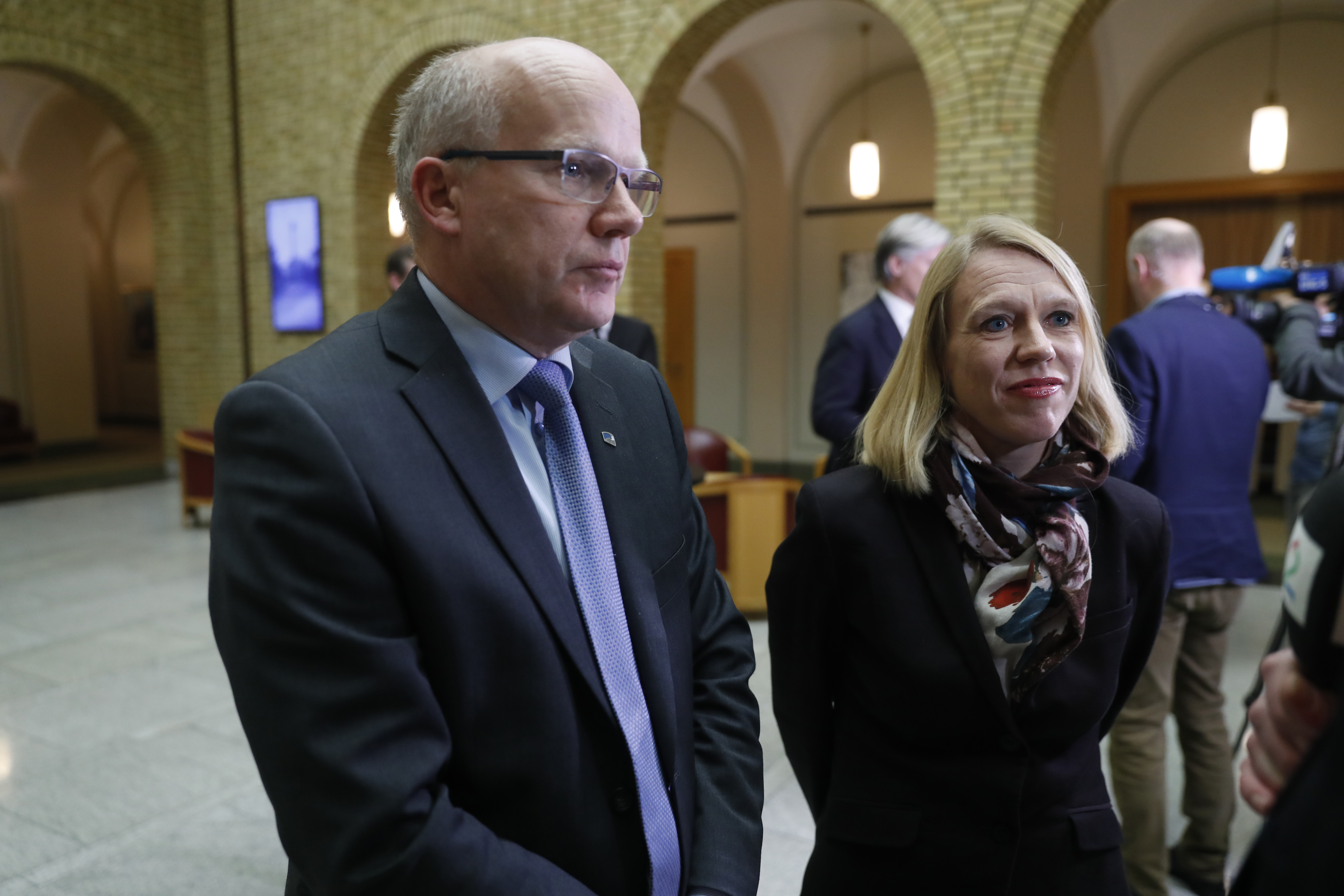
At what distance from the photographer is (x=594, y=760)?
1.21 m

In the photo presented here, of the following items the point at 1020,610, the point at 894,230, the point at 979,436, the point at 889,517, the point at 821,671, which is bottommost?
the point at 821,671

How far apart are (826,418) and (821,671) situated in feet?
6.22

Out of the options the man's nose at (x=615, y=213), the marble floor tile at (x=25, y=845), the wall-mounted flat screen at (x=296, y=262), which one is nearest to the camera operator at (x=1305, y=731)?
the man's nose at (x=615, y=213)

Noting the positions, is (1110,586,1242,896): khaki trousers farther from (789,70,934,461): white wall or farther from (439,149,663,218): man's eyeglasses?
(789,70,934,461): white wall

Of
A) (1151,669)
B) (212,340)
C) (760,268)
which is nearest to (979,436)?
(1151,669)

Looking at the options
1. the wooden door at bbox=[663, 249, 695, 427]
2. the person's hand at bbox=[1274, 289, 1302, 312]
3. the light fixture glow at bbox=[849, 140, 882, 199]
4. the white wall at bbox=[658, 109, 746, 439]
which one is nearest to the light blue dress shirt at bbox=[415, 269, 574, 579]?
the person's hand at bbox=[1274, 289, 1302, 312]

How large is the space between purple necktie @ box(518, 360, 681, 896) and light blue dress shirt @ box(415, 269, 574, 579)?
0.04 ft

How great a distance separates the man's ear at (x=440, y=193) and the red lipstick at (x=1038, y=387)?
884 millimetres

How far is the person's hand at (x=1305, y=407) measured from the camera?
459 centimetres

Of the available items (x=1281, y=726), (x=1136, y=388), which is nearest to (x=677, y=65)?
(x=1136, y=388)

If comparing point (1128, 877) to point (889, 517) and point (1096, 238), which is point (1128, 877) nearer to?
point (889, 517)

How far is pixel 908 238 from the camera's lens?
11.3 feet

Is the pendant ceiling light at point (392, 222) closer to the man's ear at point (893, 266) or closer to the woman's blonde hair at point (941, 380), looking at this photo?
the man's ear at point (893, 266)

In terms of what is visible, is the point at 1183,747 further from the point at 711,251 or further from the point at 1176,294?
the point at 711,251
